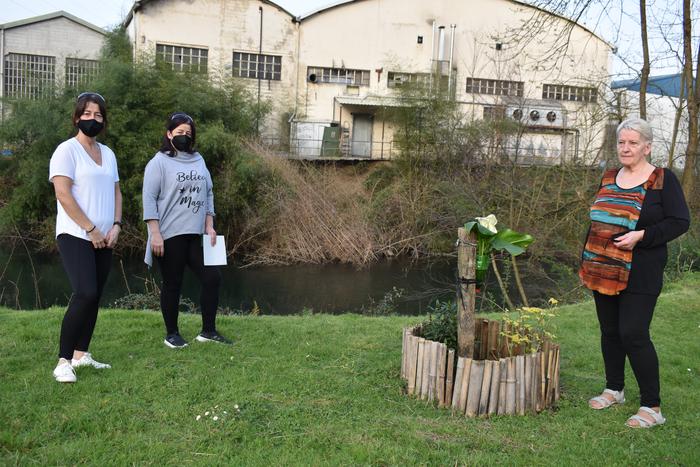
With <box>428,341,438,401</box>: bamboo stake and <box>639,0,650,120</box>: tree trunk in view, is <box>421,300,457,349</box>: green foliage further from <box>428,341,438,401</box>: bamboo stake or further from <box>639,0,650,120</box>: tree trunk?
<box>639,0,650,120</box>: tree trunk

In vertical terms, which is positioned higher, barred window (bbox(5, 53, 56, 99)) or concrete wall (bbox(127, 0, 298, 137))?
concrete wall (bbox(127, 0, 298, 137))

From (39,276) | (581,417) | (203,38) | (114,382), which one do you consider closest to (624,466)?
(581,417)

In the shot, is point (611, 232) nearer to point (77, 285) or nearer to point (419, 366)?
point (419, 366)

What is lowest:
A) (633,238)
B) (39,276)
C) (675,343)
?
(39,276)

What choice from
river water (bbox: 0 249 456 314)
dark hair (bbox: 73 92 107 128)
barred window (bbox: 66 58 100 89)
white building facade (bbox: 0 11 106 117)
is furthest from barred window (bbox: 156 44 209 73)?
dark hair (bbox: 73 92 107 128)

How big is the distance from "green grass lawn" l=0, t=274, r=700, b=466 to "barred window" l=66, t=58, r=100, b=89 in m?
18.2

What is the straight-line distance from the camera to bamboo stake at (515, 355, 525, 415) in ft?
11.7

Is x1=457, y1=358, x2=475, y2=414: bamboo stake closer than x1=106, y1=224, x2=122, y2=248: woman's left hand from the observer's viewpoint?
Yes

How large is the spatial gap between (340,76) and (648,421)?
2735 cm

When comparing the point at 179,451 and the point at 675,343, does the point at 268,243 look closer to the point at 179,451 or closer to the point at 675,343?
the point at 675,343

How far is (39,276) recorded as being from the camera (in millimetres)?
16266

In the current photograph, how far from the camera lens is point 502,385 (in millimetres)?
3578

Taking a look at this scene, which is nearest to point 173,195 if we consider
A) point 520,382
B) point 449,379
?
point 449,379

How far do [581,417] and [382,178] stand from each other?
64.3 feet
